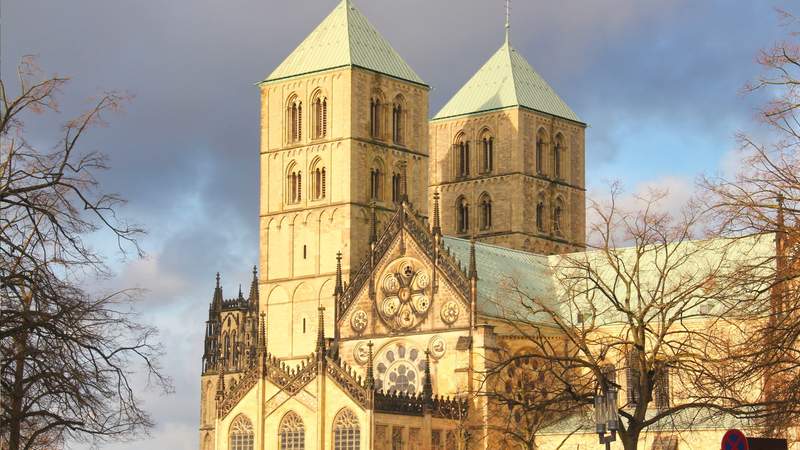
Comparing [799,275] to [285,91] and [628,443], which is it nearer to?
[628,443]

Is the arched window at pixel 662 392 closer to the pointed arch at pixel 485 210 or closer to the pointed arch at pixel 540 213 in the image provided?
the pointed arch at pixel 540 213

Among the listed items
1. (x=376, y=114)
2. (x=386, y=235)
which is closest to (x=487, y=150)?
(x=376, y=114)

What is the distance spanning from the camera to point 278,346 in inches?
3625

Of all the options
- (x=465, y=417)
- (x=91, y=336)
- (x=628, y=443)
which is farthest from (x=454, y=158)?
(x=91, y=336)

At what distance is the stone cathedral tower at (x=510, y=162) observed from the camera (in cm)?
9956

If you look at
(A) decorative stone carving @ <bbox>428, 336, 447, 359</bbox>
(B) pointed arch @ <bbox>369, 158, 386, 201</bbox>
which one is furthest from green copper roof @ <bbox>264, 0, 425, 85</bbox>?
(A) decorative stone carving @ <bbox>428, 336, 447, 359</bbox>

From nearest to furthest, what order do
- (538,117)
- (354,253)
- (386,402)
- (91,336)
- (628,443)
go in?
(91,336) < (628,443) < (386,402) < (354,253) < (538,117)

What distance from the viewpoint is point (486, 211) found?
100562mm

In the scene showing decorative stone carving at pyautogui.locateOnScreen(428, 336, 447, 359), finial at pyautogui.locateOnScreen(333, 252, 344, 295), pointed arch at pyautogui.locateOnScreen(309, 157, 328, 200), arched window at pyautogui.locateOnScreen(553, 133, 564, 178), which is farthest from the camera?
arched window at pyautogui.locateOnScreen(553, 133, 564, 178)

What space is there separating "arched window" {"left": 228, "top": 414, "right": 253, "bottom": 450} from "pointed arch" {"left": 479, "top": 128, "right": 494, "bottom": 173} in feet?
90.3

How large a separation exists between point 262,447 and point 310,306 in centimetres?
1390

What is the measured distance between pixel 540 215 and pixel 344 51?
17.0m

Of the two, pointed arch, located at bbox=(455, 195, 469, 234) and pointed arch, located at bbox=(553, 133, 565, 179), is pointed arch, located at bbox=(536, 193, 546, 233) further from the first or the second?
pointed arch, located at bbox=(455, 195, 469, 234)

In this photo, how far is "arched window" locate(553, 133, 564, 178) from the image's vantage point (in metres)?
102
